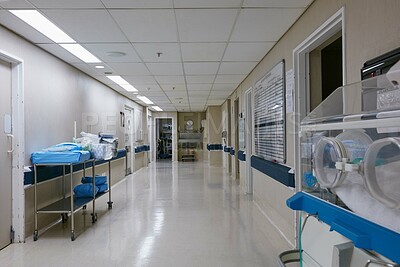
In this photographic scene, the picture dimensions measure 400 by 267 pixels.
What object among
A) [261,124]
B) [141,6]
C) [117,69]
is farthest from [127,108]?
[141,6]

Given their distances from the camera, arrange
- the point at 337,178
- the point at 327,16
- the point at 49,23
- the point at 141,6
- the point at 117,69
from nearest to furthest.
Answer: the point at 337,178 → the point at 327,16 → the point at 141,6 → the point at 49,23 → the point at 117,69

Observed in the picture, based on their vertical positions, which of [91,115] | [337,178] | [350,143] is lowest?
[337,178]

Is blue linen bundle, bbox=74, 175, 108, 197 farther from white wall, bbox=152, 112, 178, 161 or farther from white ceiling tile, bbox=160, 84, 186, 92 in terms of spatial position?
white wall, bbox=152, 112, 178, 161

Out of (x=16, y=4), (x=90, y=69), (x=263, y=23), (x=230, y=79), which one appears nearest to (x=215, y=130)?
(x=230, y=79)

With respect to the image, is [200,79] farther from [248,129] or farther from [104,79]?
[104,79]

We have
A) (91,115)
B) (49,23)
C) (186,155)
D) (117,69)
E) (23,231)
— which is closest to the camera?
(49,23)

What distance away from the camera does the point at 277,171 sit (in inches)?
158

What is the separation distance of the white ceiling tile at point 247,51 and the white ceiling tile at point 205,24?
1.35ft

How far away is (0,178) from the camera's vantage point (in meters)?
3.49

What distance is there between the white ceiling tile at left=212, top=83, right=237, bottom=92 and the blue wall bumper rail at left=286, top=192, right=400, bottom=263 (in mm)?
6322

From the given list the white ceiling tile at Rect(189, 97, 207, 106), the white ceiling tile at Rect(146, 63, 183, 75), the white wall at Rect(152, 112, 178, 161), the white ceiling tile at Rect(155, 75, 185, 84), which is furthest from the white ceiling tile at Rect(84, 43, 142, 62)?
the white wall at Rect(152, 112, 178, 161)

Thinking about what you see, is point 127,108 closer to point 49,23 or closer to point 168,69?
point 168,69

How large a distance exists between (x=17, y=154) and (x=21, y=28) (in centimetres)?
161

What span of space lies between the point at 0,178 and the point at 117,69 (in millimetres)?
2990
